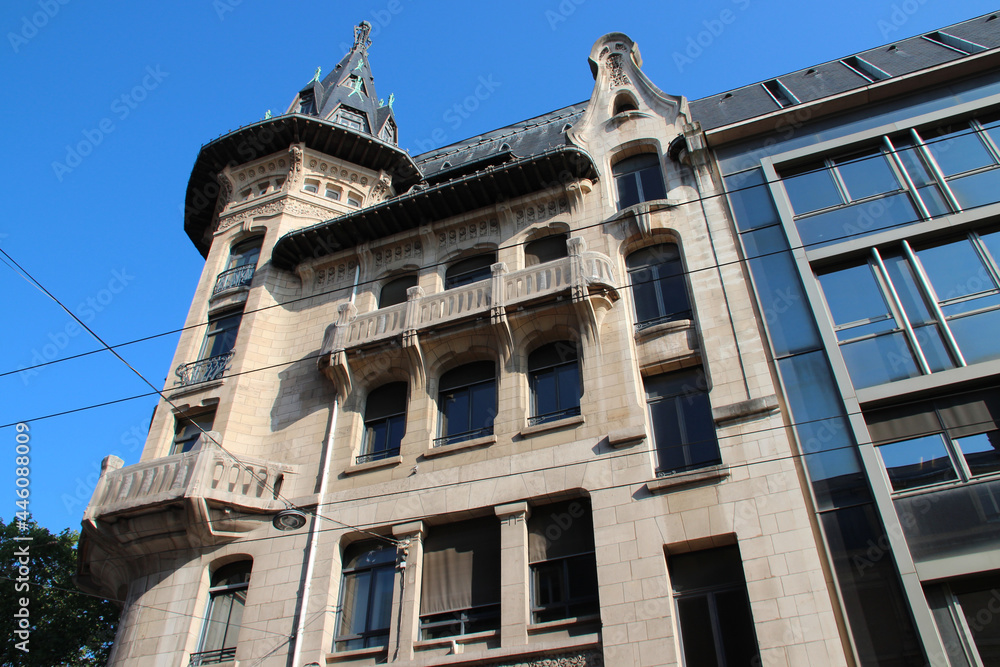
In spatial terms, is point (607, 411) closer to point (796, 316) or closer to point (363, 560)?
point (796, 316)

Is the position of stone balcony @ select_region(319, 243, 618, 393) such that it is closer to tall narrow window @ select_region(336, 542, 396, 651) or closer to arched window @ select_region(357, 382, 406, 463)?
arched window @ select_region(357, 382, 406, 463)

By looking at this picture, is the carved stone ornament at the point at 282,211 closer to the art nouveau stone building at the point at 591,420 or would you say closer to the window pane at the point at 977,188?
the art nouveau stone building at the point at 591,420

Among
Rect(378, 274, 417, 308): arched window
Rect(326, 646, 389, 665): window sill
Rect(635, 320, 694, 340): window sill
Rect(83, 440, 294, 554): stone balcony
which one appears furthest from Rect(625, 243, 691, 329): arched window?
Rect(83, 440, 294, 554): stone balcony

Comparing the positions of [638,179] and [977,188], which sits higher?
[638,179]

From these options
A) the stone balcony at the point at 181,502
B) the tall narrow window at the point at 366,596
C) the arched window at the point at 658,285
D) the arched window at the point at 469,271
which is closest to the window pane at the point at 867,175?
the arched window at the point at 658,285

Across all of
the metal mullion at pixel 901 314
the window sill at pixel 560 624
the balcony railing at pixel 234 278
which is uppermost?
the balcony railing at pixel 234 278

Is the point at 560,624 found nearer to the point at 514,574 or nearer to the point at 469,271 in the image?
the point at 514,574

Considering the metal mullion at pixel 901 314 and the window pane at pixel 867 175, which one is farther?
the window pane at pixel 867 175

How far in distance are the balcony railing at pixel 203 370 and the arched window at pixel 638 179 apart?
12.3 m

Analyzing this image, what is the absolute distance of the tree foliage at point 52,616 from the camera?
93.8 ft

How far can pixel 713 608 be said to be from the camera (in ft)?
45.5

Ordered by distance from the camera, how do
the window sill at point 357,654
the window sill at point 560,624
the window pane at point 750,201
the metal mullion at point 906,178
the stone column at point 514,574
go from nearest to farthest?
the window sill at point 560,624 → the stone column at point 514,574 → the window sill at point 357,654 → the metal mullion at point 906,178 → the window pane at point 750,201

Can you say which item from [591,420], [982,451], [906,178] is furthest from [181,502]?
[906,178]

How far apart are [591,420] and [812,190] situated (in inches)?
331
